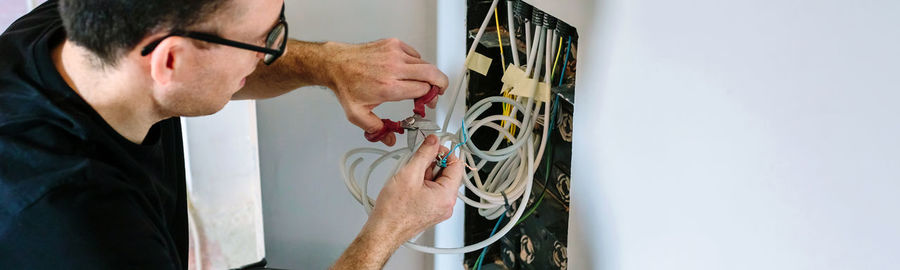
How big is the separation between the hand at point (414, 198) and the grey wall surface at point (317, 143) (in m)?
0.49

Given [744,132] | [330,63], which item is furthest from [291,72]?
[744,132]

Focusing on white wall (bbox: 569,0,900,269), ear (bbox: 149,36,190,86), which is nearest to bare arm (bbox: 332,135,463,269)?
white wall (bbox: 569,0,900,269)

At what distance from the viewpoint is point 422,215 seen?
1194 millimetres

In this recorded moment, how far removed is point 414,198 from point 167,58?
0.42 meters

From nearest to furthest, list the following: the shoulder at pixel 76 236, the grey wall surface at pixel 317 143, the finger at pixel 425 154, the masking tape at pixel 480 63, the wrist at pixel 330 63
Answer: the shoulder at pixel 76 236
the finger at pixel 425 154
the wrist at pixel 330 63
the masking tape at pixel 480 63
the grey wall surface at pixel 317 143

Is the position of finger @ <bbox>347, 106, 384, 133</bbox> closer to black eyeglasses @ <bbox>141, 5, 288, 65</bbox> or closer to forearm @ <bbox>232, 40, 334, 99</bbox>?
forearm @ <bbox>232, 40, 334, 99</bbox>

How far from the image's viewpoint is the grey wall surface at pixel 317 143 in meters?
1.58

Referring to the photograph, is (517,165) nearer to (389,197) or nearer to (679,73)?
(389,197)

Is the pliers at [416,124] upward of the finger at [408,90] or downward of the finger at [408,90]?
downward

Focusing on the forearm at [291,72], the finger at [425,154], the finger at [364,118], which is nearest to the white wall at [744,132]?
the finger at [425,154]

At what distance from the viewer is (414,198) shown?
118cm

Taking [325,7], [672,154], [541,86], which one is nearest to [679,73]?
[672,154]

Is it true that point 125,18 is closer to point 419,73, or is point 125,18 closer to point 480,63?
point 419,73

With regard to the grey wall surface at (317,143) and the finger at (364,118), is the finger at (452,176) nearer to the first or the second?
the finger at (364,118)
